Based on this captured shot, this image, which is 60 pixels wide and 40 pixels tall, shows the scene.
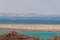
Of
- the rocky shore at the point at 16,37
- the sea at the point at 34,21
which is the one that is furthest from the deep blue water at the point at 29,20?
the rocky shore at the point at 16,37

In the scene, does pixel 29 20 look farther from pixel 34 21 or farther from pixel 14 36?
pixel 14 36

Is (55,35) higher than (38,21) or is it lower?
lower

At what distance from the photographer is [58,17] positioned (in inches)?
102

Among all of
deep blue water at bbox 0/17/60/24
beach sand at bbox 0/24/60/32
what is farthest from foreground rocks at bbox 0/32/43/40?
deep blue water at bbox 0/17/60/24

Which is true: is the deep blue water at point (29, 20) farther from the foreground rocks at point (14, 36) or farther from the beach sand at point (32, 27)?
the foreground rocks at point (14, 36)

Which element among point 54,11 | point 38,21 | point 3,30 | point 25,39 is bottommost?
point 25,39

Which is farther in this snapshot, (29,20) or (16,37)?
(29,20)

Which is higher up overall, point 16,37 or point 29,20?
point 29,20

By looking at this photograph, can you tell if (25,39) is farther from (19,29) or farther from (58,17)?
(58,17)

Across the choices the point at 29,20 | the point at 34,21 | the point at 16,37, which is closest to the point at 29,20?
the point at 29,20

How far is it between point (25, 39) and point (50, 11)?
2.50 feet

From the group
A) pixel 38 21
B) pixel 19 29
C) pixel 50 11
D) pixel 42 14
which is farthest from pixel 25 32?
pixel 50 11

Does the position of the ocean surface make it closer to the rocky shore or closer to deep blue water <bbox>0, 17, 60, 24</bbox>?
deep blue water <bbox>0, 17, 60, 24</bbox>

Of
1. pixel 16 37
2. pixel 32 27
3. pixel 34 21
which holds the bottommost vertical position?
pixel 16 37
